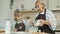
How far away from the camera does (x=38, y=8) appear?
45.0 inches

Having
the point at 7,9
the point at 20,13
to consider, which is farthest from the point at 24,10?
the point at 7,9

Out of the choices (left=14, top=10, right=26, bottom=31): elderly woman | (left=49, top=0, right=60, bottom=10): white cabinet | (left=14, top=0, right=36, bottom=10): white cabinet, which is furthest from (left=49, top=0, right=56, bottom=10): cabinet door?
(left=14, top=10, right=26, bottom=31): elderly woman

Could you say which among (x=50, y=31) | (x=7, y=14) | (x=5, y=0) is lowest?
(x=50, y=31)

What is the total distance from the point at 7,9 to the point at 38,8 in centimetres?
25

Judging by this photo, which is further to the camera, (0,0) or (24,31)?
(0,0)

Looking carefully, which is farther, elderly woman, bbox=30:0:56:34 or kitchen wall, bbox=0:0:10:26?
kitchen wall, bbox=0:0:10:26

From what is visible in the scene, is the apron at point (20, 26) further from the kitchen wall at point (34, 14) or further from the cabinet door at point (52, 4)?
the cabinet door at point (52, 4)

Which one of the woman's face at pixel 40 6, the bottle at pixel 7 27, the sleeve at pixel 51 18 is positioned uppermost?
the woman's face at pixel 40 6

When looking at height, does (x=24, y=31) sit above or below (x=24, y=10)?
below

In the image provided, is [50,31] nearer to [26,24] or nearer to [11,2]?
[26,24]

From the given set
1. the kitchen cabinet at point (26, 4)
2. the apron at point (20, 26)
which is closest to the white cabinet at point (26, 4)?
the kitchen cabinet at point (26, 4)

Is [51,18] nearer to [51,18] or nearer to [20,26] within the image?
[51,18]

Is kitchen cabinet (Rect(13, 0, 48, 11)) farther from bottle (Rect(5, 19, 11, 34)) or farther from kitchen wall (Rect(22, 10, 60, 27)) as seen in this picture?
bottle (Rect(5, 19, 11, 34))

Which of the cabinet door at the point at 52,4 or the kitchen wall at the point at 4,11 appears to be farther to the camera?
the kitchen wall at the point at 4,11
